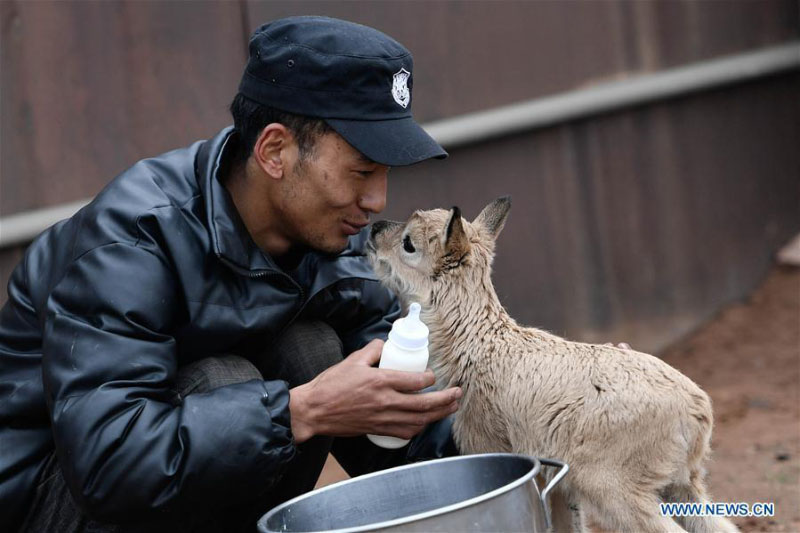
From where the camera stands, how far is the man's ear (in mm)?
2992

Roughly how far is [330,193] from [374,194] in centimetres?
13

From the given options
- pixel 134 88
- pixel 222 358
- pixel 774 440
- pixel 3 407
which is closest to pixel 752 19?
pixel 774 440

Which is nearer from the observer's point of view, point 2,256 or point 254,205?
point 254,205

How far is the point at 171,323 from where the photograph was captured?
9.67 ft

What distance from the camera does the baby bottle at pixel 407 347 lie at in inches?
113

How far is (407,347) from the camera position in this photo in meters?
2.88

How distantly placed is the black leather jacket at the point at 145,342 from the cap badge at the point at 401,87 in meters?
0.54

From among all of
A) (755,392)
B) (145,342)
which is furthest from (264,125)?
(755,392)

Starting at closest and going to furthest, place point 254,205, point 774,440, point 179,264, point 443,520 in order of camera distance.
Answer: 1. point 443,520
2. point 179,264
3. point 254,205
4. point 774,440

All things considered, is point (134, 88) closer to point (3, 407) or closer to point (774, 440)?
point (3, 407)

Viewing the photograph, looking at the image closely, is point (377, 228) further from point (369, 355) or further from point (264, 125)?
point (369, 355)

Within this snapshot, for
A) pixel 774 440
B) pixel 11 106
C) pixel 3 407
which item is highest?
pixel 11 106

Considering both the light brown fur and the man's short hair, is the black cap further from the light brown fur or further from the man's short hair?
the light brown fur

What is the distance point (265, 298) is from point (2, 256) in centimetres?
192
